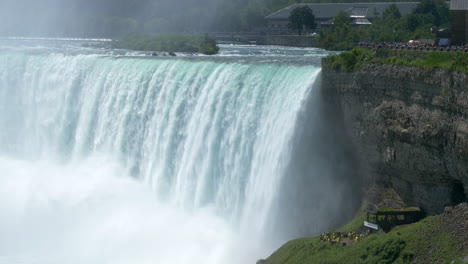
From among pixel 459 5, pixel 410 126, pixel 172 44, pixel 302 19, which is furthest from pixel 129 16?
pixel 410 126

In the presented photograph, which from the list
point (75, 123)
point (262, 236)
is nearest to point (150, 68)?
point (75, 123)

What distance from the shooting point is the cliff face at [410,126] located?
24906 mm

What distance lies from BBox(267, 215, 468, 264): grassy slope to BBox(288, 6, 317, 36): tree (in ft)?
169

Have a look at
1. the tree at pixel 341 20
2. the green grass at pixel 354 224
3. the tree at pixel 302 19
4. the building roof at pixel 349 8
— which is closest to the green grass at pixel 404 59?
the green grass at pixel 354 224

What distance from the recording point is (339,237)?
85.9 feet

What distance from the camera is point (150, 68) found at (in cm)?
4006

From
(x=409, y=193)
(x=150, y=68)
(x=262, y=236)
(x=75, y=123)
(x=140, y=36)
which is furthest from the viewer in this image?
(x=140, y=36)

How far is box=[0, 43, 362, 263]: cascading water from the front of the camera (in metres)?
31.1

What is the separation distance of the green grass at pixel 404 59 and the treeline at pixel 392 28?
94.1 ft

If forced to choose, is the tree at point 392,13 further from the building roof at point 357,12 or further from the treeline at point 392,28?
the building roof at point 357,12

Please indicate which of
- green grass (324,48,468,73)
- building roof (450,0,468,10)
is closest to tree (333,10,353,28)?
building roof (450,0,468,10)

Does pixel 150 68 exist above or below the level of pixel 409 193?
above

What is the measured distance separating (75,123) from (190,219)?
1259 centimetres

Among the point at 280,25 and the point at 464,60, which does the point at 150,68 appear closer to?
the point at 464,60
